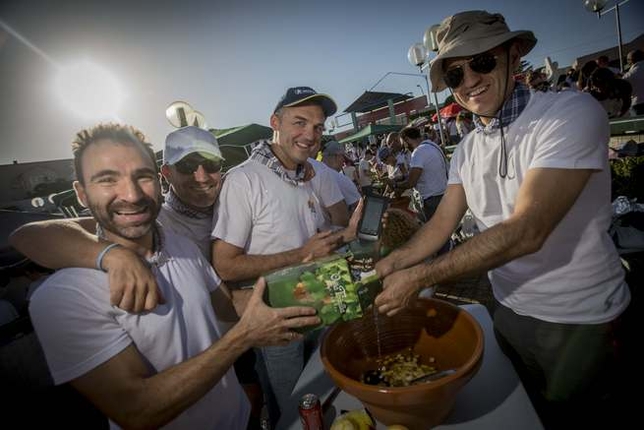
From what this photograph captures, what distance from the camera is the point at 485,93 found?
6.60 ft

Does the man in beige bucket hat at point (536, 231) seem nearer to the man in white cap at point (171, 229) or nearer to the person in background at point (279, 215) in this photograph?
the person in background at point (279, 215)

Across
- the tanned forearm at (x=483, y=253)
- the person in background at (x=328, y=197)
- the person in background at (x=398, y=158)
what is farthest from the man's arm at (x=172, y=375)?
the person in background at (x=398, y=158)

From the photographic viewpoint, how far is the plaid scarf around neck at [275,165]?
269 centimetres

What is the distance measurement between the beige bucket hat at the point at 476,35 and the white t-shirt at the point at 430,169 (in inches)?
147

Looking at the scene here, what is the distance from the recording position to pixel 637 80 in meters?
6.20

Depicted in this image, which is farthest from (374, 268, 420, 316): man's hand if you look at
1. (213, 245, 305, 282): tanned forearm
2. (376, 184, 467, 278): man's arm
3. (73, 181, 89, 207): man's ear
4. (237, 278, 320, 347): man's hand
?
(73, 181, 89, 207): man's ear

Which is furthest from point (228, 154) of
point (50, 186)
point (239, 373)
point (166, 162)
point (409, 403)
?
point (50, 186)

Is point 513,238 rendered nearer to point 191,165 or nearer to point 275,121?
point 275,121

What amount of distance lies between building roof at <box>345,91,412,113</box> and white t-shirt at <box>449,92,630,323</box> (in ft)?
118

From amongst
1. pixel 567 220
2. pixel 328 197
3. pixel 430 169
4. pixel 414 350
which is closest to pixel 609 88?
pixel 430 169

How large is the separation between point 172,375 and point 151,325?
276mm

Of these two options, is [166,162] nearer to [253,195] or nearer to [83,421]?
[253,195]

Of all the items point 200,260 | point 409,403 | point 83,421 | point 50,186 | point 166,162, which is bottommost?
point 83,421

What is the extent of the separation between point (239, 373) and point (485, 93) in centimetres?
365
